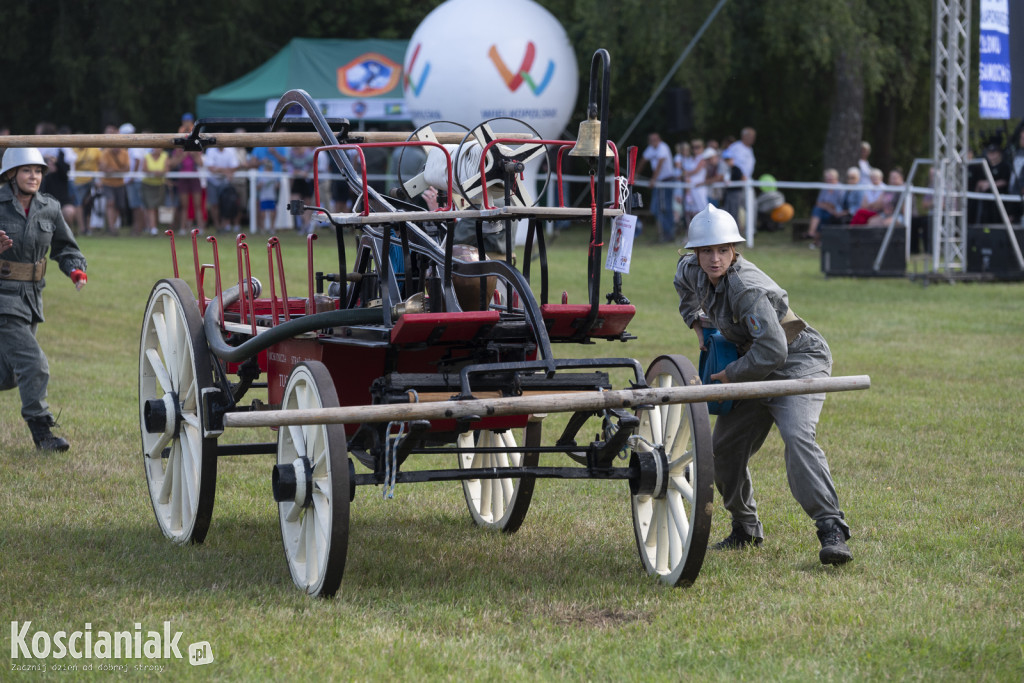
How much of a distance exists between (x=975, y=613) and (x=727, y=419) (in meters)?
1.45

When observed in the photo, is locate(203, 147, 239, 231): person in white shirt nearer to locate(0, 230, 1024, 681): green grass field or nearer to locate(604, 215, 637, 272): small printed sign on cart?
locate(0, 230, 1024, 681): green grass field

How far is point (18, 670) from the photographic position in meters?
4.57

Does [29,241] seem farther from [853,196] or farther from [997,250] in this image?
[853,196]

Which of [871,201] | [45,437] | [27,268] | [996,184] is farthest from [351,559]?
[871,201]

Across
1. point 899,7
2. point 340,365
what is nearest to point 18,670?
point 340,365

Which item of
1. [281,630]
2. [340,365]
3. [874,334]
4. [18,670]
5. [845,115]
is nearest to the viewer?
[18,670]

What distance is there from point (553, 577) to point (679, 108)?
18042 mm

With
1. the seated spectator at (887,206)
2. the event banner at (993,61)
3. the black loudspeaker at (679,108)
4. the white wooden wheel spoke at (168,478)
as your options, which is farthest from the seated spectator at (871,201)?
the white wooden wheel spoke at (168,478)

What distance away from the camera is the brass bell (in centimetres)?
534

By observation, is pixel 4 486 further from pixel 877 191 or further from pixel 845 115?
pixel 845 115

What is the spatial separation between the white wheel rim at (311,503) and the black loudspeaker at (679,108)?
1812 centimetres

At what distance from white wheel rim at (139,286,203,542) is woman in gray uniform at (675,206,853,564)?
2334 mm

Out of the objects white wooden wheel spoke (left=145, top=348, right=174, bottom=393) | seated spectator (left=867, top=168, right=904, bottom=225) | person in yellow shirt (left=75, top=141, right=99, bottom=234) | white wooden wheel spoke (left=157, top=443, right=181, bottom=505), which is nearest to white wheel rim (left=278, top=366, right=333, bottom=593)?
white wooden wheel spoke (left=157, top=443, right=181, bottom=505)

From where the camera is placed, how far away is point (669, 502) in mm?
5676
